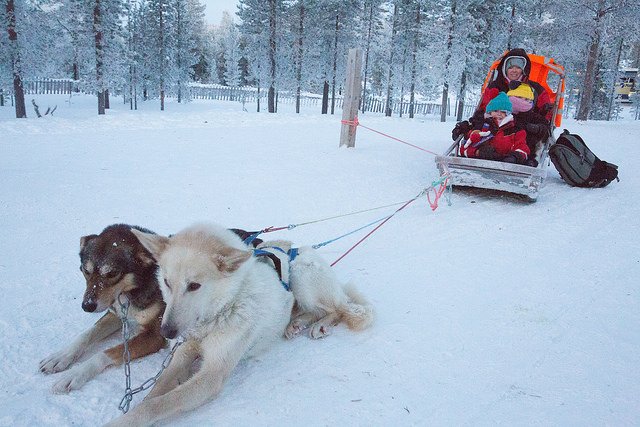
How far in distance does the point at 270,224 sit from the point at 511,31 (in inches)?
1147

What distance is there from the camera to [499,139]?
21.4 feet

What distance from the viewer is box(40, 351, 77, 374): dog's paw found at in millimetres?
2383

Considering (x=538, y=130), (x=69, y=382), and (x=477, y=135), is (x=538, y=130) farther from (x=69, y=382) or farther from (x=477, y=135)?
(x=69, y=382)

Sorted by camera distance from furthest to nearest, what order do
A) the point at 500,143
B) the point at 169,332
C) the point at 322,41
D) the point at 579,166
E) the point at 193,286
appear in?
the point at 322,41 < the point at 579,166 < the point at 500,143 < the point at 193,286 < the point at 169,332

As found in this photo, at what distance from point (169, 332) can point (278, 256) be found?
1029mm

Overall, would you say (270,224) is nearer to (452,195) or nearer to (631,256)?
(452,195)

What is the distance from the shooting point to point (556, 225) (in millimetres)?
5457

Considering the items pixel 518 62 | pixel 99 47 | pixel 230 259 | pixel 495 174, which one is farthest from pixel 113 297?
pixel 99 47

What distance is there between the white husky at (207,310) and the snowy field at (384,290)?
18 centimetres

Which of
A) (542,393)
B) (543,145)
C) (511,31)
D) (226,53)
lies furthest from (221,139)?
(226,53)

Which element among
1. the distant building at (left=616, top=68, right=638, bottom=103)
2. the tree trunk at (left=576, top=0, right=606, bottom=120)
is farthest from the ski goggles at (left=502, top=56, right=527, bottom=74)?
the distant building at (left=616, top=68, right=638, bottom=103)

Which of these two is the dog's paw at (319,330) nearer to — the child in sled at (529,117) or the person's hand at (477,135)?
the person's hand at (477,135)

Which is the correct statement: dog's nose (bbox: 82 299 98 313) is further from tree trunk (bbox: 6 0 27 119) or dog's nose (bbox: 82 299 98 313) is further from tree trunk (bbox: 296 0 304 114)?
tree trunk (bbox: 296 0 304 114)

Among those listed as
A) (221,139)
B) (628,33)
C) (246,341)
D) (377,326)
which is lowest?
(377,326)
